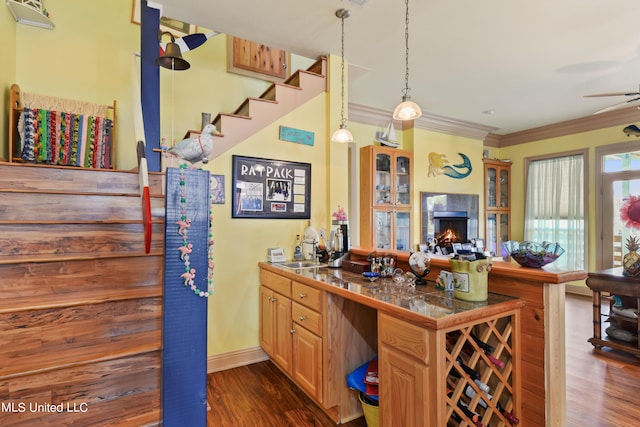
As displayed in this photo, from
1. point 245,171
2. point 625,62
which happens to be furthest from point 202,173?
point 625,62

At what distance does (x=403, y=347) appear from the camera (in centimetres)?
145

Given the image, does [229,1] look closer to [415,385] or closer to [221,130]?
[221,130]

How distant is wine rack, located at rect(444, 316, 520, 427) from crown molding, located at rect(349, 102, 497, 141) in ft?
12.5

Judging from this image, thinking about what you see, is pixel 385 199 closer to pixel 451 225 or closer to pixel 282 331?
pixel 451 225

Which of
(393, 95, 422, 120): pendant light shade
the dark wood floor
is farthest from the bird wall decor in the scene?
the dark wood floor

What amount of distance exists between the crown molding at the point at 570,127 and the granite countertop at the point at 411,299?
521 centimetres

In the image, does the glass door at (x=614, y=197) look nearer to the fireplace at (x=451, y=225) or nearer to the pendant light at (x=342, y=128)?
the fireplace at (x=451, y=225)

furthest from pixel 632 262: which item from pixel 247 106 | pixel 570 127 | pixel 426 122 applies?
pixel 247 106

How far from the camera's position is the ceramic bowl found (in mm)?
1600

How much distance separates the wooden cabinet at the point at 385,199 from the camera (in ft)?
15.0

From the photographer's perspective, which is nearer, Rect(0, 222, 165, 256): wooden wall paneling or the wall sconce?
Rect(0, 222, 165, 256): wooden wall paneling

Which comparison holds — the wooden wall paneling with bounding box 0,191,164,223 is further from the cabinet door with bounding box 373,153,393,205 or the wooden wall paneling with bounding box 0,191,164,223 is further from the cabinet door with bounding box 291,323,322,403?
the cabinet door with bounding box 373,153,393,205

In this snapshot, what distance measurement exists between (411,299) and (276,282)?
133 centimetres

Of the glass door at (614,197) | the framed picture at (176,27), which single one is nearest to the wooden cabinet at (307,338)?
the framed picture at (176,27)
